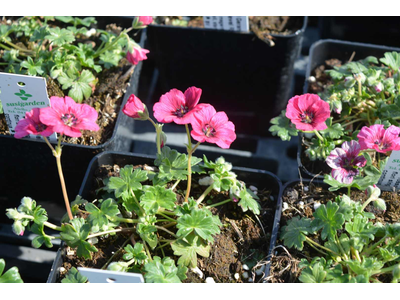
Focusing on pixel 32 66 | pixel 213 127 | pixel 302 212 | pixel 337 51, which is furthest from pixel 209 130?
pixel 337 51

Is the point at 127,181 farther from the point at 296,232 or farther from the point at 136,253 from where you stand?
the point at 296,232

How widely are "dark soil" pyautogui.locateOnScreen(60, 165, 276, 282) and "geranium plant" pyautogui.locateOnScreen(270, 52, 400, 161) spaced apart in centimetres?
26

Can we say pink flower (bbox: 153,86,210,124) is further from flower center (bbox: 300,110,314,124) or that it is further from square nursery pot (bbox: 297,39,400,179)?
square nursery pot (bbox: 297,39,400,179)

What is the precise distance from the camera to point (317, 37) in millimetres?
2633

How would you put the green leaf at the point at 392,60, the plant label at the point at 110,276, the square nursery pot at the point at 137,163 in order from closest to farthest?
the plant label at the point at 110,276 → the square nursery pot at the point at 137,163 → the green leaf at the point at 392,60

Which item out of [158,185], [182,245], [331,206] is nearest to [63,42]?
[158,185]

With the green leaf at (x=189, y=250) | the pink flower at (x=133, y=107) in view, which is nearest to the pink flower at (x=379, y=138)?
the green leaf at (x=189, y=250)

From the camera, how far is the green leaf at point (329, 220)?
132 cm

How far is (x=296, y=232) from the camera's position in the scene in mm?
1398

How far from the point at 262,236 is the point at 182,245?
285 millimetres

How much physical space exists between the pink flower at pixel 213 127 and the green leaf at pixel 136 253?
14.7 inches

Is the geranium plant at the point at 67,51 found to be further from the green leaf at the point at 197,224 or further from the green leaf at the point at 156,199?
the green leaf at the point at 197,224

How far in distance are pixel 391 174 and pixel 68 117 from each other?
1.06 meters

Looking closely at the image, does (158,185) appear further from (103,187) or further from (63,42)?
(63,42)
